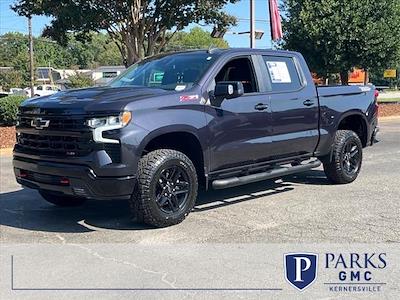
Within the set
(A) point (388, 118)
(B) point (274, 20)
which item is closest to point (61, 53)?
(A) point (388, 118)

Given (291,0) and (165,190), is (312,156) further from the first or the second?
(291,0)

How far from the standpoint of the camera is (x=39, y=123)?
5.86 meters

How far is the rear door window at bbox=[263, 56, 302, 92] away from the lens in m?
7.17

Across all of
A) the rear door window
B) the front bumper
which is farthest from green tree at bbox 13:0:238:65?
the front bumper

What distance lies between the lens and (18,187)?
28.1 feet

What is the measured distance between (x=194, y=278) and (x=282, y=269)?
30.2 inches

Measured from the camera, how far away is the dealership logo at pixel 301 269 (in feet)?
14.4

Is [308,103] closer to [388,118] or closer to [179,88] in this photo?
[179,88]

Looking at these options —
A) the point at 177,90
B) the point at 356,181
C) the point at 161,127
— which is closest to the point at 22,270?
the point at 161,127

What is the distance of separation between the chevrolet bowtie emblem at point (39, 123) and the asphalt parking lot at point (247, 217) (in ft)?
3.75

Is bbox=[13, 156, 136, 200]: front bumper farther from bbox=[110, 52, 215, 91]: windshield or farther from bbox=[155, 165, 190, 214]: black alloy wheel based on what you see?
bbox=[110, 52, 215, 91]: windshield

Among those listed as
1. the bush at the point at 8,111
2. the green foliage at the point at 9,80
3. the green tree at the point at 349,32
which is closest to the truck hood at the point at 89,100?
the bush at the point at 8,111

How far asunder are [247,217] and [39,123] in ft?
8.38

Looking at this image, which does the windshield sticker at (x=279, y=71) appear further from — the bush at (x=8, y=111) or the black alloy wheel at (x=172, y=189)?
the bush at (x=8, y=111)
